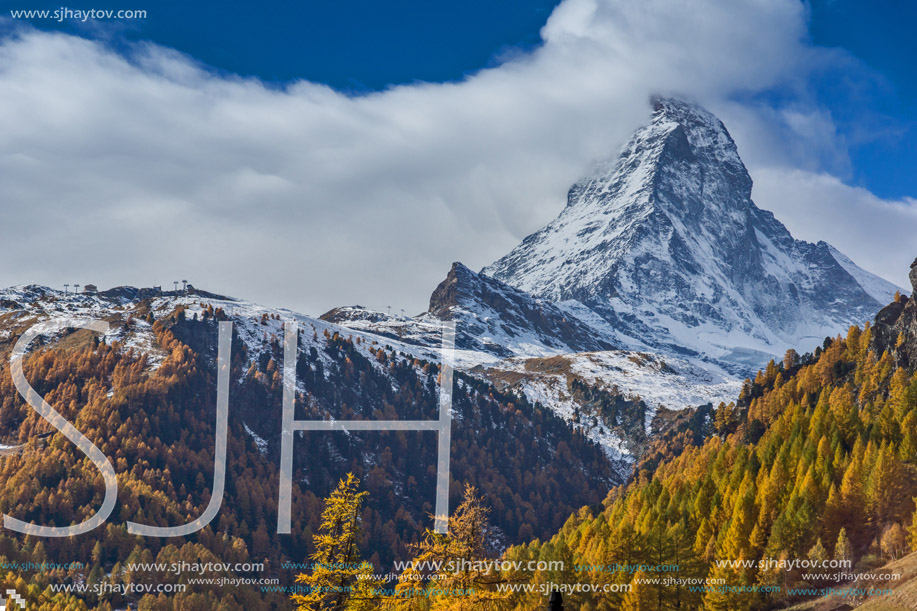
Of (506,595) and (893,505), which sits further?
(893,505)

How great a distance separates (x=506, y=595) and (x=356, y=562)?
9.46 meters

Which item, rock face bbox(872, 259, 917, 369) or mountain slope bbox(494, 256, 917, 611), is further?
rock face bbox(872, 259, 917, 369)

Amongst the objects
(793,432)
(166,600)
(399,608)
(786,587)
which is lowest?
(166,600)

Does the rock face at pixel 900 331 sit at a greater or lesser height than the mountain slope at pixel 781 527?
greater

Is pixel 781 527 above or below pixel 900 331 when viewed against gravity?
below

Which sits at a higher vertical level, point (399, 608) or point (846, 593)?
point (399, 608)

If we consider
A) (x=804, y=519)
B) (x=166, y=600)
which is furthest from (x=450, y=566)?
(x=166, y=600)

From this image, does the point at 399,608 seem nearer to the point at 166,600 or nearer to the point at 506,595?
the point at 506,595

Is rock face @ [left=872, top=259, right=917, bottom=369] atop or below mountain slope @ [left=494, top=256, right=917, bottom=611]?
atop

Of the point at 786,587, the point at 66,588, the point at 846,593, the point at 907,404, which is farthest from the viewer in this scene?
the point at 66,588

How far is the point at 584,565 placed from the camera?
10775cm

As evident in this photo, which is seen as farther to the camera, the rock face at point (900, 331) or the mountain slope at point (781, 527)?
the rock face at point (900, 331)

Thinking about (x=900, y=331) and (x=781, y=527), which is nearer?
(x=781, y=527)

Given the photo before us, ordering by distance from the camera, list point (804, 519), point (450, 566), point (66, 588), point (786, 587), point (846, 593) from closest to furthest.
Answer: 1. point (450, 566)
2. point (846, 593)
3. point (786, 587)
4. point (804, 519)
5. point (66, 588)
